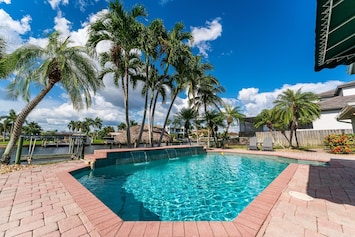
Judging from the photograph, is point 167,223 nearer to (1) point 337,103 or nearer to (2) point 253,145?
(2) point 253,145

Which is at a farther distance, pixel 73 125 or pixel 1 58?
pixel 73 125

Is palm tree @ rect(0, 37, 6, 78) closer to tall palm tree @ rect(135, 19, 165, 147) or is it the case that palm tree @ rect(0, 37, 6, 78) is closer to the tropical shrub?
tall palm tree @ rect(135, 19, 165, 147)

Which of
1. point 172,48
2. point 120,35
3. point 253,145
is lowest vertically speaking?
point 253,145

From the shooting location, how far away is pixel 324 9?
2.35 meters

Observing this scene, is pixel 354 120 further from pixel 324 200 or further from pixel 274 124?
pixel 324 200

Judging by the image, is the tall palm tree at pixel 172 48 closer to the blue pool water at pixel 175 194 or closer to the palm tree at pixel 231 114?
the blue pool water at pixel 175 194

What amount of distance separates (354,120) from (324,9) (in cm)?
1134

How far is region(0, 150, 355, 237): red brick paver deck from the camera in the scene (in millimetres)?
2084

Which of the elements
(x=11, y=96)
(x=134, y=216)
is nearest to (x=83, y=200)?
(x=134, y=216)

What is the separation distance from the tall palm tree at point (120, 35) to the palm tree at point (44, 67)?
268cm

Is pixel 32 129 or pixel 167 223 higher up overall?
pixel 32 129

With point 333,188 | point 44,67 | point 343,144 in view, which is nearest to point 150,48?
point 44,67

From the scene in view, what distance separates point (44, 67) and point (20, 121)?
102 inches

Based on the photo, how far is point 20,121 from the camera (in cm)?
679
